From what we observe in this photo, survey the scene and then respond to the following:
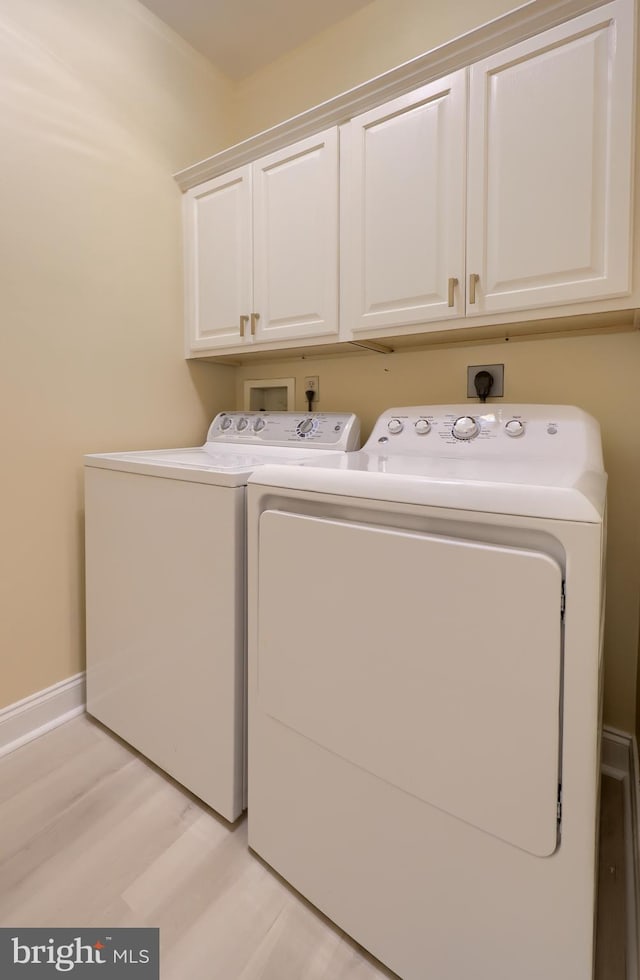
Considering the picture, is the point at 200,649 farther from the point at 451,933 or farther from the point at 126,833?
the point at 451,933

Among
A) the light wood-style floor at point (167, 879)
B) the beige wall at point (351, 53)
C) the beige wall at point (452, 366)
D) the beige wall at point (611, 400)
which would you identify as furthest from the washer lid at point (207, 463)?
the beige wall at point (351, 53)

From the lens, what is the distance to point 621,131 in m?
1.07

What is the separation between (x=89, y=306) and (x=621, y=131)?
1.65 meters

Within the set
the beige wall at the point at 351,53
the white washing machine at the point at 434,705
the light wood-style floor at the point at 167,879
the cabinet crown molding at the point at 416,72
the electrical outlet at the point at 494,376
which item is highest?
the beige wall at the point at 351,53

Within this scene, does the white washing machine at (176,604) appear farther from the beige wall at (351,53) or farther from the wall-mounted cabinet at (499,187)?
the beige wall at (351,53)

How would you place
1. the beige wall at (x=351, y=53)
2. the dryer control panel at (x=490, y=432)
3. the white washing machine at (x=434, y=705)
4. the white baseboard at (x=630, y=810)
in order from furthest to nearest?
the beige wall at (x=351, y=53)
the dryer control panel at (x=490, y=432)
the white baseboard at (x=630, y=810)
the white washing machine at (x=434, y=705)

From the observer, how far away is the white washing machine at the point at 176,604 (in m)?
1.17

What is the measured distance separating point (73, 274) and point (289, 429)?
0.92 meters

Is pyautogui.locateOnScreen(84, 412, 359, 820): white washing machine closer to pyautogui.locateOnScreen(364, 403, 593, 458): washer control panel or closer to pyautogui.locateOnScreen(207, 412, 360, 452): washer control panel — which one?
pyautogui.locateOnScreen(207, 412, 360, 452): washer control panel

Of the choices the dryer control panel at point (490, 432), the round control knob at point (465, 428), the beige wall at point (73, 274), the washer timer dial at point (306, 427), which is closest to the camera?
the dryer control panel at point (490, 432)

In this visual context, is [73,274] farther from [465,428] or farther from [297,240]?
[465,428]

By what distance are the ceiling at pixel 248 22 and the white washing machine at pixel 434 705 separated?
6.31ft

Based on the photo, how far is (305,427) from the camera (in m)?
1.75

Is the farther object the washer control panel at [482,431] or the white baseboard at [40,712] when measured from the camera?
the white baseboard at [40,712]
